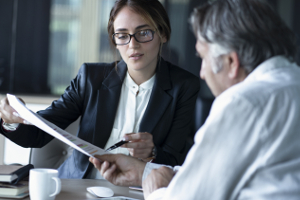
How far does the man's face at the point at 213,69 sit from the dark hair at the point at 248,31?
4 centimetres

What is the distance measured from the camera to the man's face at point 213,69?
781 mm

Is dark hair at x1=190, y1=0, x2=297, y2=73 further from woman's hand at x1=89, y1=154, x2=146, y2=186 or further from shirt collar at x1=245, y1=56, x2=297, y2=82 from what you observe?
woman's hand at x1=89, y1=154, x2=146, y2=186

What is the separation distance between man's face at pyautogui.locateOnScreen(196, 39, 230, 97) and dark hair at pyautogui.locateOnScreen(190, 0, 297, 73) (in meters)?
0.04

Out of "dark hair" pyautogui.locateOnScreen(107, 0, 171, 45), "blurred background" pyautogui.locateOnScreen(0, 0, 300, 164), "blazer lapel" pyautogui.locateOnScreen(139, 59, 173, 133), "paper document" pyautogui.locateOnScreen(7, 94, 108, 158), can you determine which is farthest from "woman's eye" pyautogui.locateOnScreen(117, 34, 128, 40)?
"blurred background" pyautogui.locateOnScreen(0, 0, 300, 164)

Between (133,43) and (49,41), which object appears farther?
(49,41)

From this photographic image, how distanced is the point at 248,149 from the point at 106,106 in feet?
3.53

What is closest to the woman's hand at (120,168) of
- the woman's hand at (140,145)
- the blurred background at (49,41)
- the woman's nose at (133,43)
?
the woman's hand at (140,145)

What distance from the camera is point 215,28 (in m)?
0.76

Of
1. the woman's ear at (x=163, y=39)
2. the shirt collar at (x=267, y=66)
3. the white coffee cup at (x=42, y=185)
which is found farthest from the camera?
the woman's ear at (x=163, y=39)

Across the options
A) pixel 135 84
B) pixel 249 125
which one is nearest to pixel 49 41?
pixel 135 84

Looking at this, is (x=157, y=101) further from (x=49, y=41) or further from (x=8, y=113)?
(x=49, y=41)

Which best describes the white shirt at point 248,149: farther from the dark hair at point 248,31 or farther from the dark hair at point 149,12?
the dark hair at point 149,12

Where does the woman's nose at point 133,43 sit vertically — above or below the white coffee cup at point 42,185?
above

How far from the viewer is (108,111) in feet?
5.28
